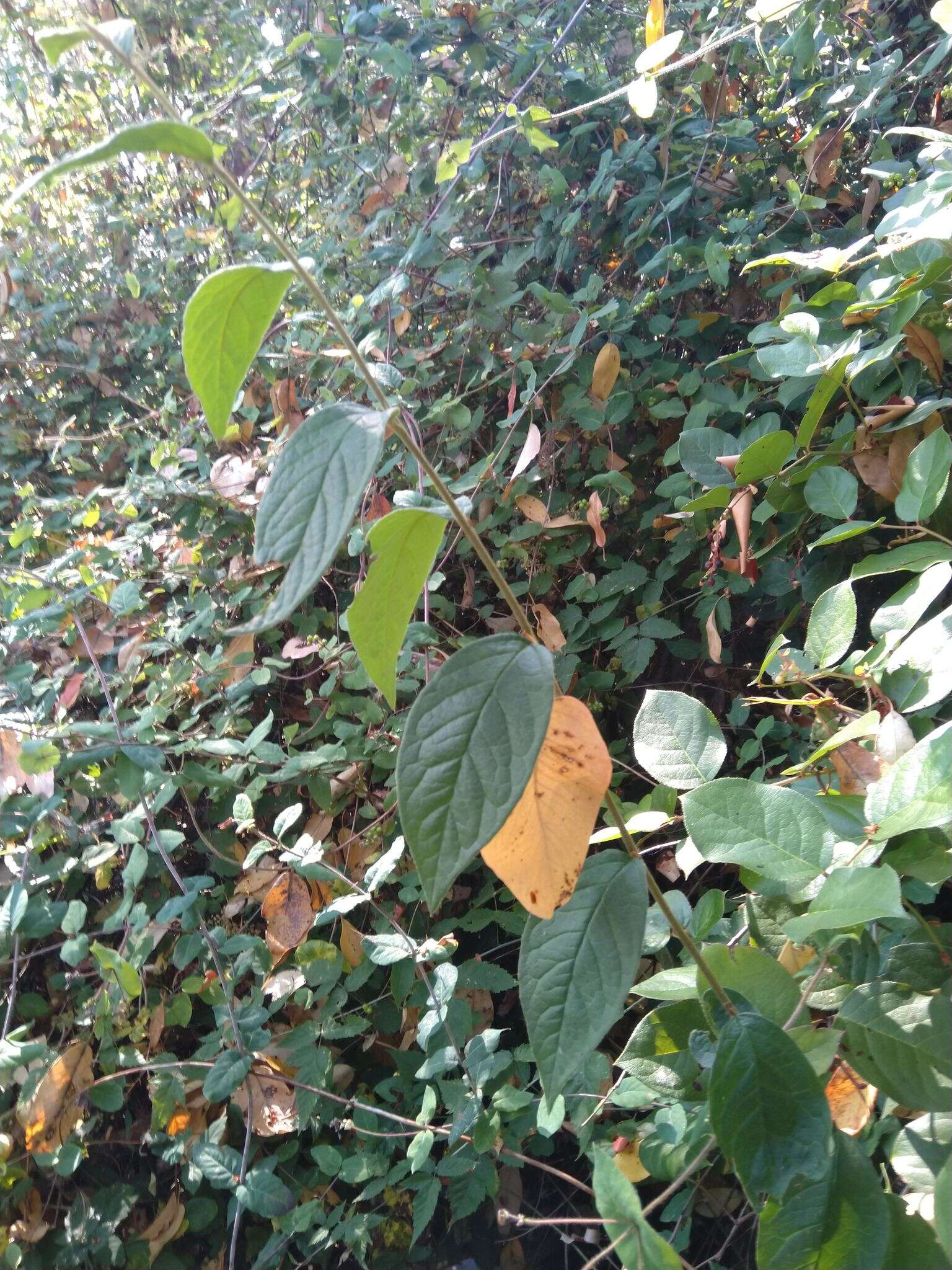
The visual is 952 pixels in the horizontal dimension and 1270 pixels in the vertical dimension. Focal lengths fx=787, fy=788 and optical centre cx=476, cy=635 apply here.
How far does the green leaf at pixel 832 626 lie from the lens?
26.8 inches

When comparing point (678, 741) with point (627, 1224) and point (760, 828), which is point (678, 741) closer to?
point (760, 828)

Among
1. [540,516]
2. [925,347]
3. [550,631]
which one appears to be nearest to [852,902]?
[925,347]

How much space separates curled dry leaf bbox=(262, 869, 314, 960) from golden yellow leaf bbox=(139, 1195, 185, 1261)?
15.5 inches

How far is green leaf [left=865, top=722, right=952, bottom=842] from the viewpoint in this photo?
0.46 m

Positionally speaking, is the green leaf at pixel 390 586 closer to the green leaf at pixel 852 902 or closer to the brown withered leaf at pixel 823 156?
the green leaf at pixel 852 902

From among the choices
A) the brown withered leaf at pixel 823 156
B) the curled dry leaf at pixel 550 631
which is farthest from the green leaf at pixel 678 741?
the brown withered leaf at pixel 823 156

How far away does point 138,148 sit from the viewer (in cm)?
34

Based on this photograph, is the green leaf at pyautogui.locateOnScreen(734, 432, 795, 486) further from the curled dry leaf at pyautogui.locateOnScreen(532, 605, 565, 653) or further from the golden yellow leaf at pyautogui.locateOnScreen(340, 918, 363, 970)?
the golden yellow leaf at pyautogui.locateOnScreen(340, 918, 363, 970)

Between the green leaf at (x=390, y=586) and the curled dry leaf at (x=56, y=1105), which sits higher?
the green leaf at (x=390, y=586)

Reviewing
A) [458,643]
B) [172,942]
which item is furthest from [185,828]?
[458,643]

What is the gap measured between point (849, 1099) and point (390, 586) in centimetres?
A: 50

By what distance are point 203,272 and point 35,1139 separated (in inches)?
79.7

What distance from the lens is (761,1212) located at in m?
0.45

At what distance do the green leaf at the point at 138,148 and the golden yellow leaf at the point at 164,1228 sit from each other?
52.5 inches
